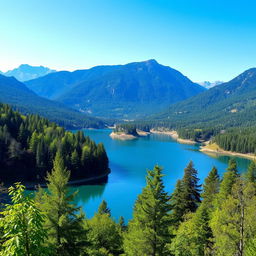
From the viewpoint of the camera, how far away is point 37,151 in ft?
283

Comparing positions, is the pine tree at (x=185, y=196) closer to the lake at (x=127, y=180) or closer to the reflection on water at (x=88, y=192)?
the lake at (x=127, y=180)

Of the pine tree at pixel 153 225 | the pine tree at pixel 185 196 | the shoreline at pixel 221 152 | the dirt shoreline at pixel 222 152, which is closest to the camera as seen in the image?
the pine tree at pixel 153 225

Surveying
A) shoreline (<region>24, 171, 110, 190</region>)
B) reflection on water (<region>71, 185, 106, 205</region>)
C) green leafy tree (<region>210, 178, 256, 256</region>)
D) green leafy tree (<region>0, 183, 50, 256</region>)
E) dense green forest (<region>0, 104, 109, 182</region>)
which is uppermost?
green leafy tree (<region>0, 183, 50, 256</region>)

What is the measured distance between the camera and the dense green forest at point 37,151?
82125 mm

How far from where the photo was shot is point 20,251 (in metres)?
7.42

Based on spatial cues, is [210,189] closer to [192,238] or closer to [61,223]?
[192,238]

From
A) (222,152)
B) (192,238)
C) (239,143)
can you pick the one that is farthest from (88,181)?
(239,143)

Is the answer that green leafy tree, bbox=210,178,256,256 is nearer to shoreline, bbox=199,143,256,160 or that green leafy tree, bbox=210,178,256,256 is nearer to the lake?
the lake

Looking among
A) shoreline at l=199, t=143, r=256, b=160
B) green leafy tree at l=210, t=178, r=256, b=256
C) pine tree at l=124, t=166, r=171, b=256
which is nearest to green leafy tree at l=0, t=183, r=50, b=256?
pine tree at l=124, t=166, r=171, b=256

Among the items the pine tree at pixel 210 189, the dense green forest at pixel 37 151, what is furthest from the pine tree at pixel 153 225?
the dense green forest at pixel 37 151

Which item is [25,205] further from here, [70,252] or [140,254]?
[140,254]

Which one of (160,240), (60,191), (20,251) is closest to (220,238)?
(160,240)

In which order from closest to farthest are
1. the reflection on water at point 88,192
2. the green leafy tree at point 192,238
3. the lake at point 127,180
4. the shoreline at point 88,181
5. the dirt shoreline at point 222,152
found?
the green leafy tree at point 192,238 < the lake at point 127,180 < the reflection on water at point 88,192 < the shoreline at point 88,181 < the dirt shoreline at point 222,152

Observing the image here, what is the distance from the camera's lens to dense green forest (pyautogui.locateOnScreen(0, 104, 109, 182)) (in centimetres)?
8212
